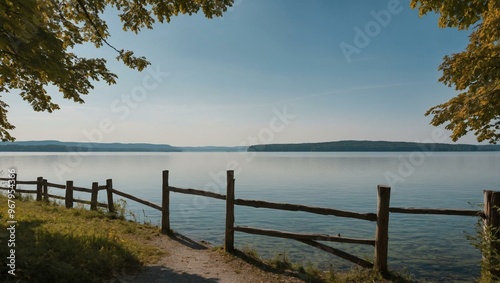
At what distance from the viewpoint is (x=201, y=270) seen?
8.07m

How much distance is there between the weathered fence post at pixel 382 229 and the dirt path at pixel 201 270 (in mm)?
1972

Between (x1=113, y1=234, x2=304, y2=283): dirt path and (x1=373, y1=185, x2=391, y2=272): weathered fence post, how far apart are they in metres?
1.97

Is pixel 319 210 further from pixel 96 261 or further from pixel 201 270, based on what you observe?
pixel 96 261

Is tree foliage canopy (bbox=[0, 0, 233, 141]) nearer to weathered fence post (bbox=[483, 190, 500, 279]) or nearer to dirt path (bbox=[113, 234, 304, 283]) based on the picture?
dirt path (bbox=[113, 234, 304, 283])

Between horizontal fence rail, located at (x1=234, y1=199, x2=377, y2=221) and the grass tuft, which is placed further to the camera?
horizontal fence rail, located at (x1=234, y1=199, x2=377, y2=221)

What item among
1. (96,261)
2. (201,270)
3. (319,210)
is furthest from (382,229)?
(96,261)

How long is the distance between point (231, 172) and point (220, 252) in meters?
2.46

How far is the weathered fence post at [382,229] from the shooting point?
289 inches

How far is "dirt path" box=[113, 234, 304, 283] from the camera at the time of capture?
738cm

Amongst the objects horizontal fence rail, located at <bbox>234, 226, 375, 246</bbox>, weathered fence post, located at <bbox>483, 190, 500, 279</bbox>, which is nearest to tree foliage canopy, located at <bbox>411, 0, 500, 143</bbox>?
weathered fence post, located at <bbox>483, 190, 500, 279</bbox>

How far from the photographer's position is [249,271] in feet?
26.4

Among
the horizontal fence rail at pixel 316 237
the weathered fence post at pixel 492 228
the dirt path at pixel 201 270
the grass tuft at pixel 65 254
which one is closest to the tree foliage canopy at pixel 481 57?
the weathered fence post at pixel 492 228

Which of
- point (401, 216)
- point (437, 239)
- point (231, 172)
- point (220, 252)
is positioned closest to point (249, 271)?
point (220, 252)

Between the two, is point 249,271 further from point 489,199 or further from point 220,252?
point 489,199
